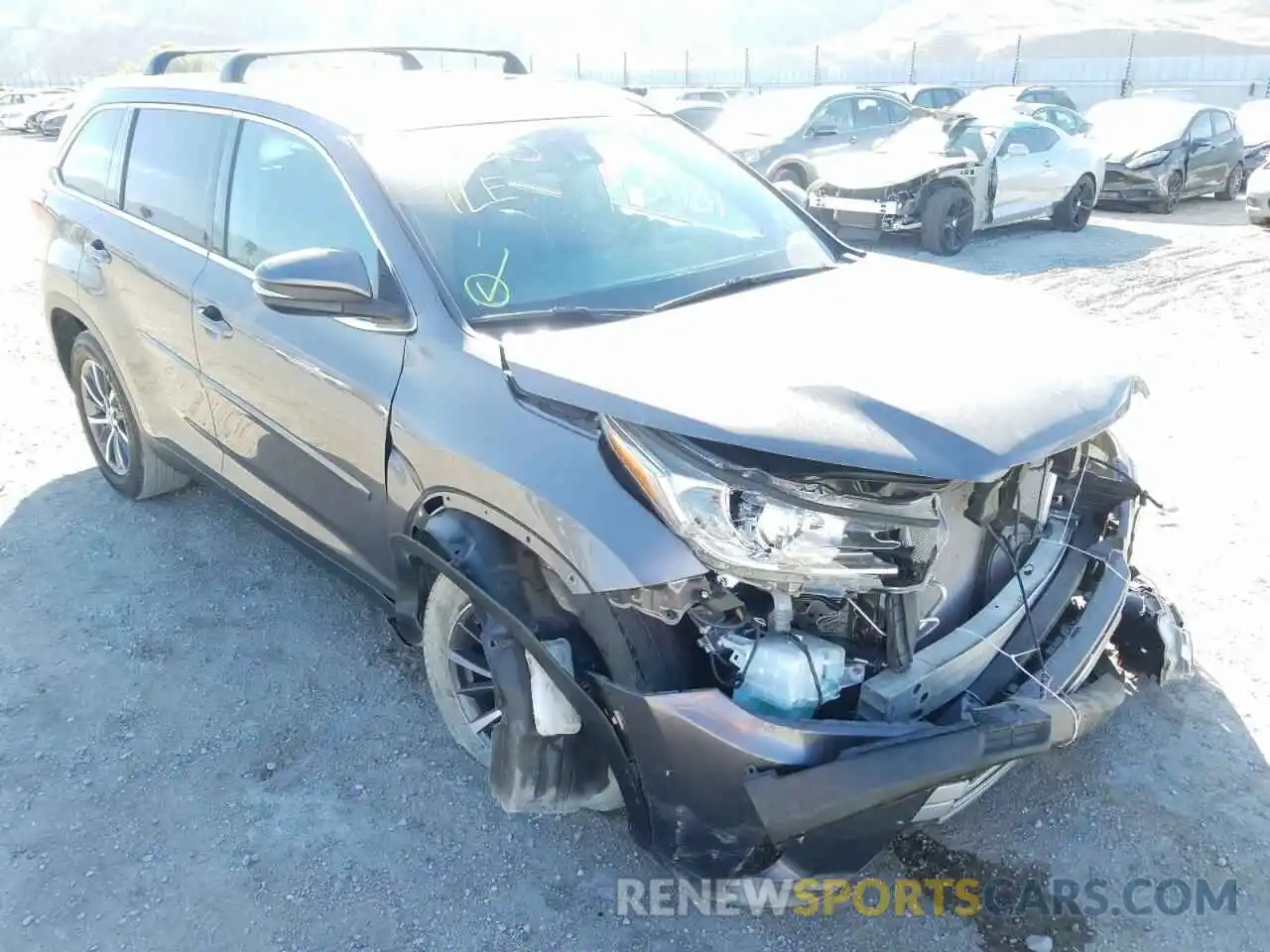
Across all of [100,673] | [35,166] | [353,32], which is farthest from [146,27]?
[100,673]

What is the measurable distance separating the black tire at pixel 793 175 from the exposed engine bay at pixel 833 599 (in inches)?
396

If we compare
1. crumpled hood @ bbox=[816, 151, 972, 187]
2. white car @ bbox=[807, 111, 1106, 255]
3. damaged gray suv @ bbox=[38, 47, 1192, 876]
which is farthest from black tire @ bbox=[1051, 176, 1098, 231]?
damaged gray suv @ bbox=[38, 47, 1192, 876]

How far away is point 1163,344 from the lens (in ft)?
23.2

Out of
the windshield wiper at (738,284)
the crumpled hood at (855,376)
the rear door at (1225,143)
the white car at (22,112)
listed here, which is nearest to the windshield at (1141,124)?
the rear door at (1225,143)

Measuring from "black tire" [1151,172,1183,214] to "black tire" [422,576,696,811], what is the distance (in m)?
13.6

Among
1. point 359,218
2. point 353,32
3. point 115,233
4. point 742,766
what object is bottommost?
point 353,32

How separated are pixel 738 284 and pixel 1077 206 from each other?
1050 centimetres

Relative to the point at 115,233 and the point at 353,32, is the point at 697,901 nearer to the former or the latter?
the point at 115,233

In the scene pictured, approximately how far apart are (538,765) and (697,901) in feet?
1.82

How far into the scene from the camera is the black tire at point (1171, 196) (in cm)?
1346

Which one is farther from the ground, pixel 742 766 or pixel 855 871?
pixel 742 766

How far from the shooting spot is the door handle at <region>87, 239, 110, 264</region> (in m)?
4.09

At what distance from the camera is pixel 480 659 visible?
287cm

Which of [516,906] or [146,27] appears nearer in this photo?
[516,906]
